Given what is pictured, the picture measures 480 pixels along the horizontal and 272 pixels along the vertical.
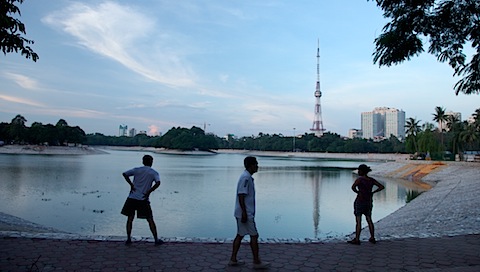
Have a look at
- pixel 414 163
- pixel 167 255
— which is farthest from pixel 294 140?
pixel 167 255

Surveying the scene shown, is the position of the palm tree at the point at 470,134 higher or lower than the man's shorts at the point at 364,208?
higher

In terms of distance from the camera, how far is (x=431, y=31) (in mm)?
7293

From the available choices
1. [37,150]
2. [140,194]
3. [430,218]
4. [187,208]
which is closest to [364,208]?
[140,194]

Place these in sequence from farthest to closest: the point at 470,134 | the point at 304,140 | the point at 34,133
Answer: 1. the point at 304,140
2. the point at 34,133
3. the point at 470,134

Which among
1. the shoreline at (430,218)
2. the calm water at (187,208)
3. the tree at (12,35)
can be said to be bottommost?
the calm water at (187,208)

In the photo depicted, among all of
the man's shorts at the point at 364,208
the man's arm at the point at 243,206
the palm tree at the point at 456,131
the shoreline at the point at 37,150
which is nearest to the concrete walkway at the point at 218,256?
the man's shorts at the point at 364,208

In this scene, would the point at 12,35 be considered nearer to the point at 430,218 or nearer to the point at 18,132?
the point at 430,218

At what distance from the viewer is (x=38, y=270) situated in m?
5.37

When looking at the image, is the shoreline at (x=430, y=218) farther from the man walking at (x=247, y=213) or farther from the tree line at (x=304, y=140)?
the tree line at (x=304, y=140)

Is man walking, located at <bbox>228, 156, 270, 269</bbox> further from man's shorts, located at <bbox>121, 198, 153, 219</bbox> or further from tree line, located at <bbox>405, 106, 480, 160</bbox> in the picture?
tree line, located at <bbox>405, 106, 480, 160</bbox>

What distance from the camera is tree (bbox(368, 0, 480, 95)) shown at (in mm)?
6859

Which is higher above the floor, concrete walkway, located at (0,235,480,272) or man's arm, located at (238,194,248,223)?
man's arm, located at (238,194,248,223)

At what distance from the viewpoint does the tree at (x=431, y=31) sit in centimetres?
686

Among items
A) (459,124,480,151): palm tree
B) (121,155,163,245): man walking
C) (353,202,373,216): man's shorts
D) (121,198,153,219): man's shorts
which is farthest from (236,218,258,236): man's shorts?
(459,124,480,151): palm tree
